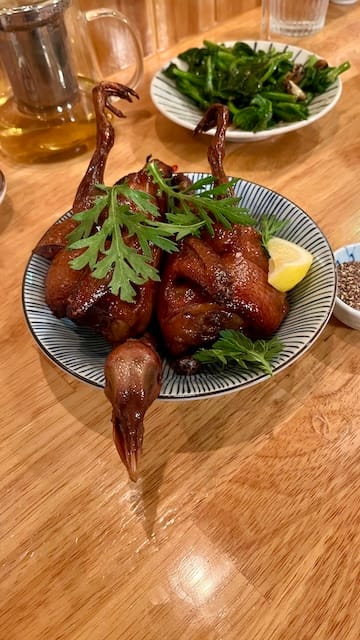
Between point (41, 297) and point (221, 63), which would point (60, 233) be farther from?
point (221, 63)

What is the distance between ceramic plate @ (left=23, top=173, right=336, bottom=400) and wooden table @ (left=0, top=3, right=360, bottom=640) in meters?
0.09

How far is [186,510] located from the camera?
2.18 ft

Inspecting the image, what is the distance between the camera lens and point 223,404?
77 centimetres

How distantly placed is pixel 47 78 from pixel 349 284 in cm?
73

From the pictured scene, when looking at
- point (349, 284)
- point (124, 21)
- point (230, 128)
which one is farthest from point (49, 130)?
point (349, 284)

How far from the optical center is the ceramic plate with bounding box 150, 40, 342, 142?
3.77ft

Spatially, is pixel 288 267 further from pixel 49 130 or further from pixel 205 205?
pixel 49 130

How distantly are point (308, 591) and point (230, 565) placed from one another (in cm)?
9

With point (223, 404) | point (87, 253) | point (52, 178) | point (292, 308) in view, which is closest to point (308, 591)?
point (223, 404)

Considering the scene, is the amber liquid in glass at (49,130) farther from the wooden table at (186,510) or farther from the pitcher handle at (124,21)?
the wooden table at (186,510)

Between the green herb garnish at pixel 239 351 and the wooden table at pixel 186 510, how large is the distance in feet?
0.37

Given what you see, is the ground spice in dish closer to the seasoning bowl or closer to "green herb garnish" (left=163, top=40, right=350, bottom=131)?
the seasoning bowl

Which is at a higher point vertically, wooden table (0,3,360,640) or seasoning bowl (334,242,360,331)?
seasoning bowl (334,242,360,331)

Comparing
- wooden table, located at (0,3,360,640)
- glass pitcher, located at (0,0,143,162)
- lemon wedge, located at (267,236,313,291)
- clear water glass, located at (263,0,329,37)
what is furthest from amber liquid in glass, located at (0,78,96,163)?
clear water glass, located at (263,0,329,37)
